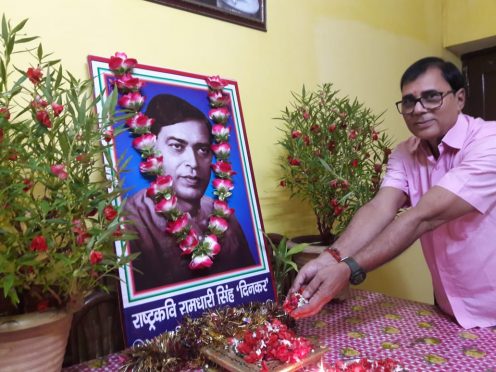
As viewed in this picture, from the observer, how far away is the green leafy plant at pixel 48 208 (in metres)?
0.58

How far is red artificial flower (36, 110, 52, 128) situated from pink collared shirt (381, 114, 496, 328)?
827 millimetres

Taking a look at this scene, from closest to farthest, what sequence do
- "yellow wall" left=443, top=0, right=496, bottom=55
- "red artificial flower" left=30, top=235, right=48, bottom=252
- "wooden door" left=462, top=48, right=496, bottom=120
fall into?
"red artificial flower" left=30, top=235, right=48, bottom=252
"yellow wall" left=443, top=0, right=496, bottom=55
"wooden door" left=462, top=48, right=496, bottom=120

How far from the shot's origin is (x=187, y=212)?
986mm

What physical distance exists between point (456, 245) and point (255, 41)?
2.68 ft

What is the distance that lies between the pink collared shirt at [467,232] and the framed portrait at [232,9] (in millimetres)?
640

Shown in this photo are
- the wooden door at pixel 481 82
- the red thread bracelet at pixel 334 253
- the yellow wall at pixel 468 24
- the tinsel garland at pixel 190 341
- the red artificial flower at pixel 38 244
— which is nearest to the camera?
the red artificial flower at pixel 38 244

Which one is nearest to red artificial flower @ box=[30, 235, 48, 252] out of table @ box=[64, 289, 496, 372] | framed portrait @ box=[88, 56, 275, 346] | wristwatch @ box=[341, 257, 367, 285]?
framed portrait @ box=[88, 56, 275, 346]

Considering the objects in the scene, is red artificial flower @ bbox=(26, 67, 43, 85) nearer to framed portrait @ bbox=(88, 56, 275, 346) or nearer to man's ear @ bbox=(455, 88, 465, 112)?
framed portrait @ bbox=(88, 56, 275, 346)

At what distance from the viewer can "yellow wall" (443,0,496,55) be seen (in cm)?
197

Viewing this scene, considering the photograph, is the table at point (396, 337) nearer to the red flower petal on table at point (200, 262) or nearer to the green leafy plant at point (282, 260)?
the green leafy plant at point (282, 260)

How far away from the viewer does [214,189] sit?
3.43ft

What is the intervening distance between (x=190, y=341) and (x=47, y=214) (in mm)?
369

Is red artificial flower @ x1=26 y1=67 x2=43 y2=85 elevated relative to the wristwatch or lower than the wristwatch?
elevated

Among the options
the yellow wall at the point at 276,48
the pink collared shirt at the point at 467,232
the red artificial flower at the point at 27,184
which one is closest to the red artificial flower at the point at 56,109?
the red artificial flower at the point at 27,184
